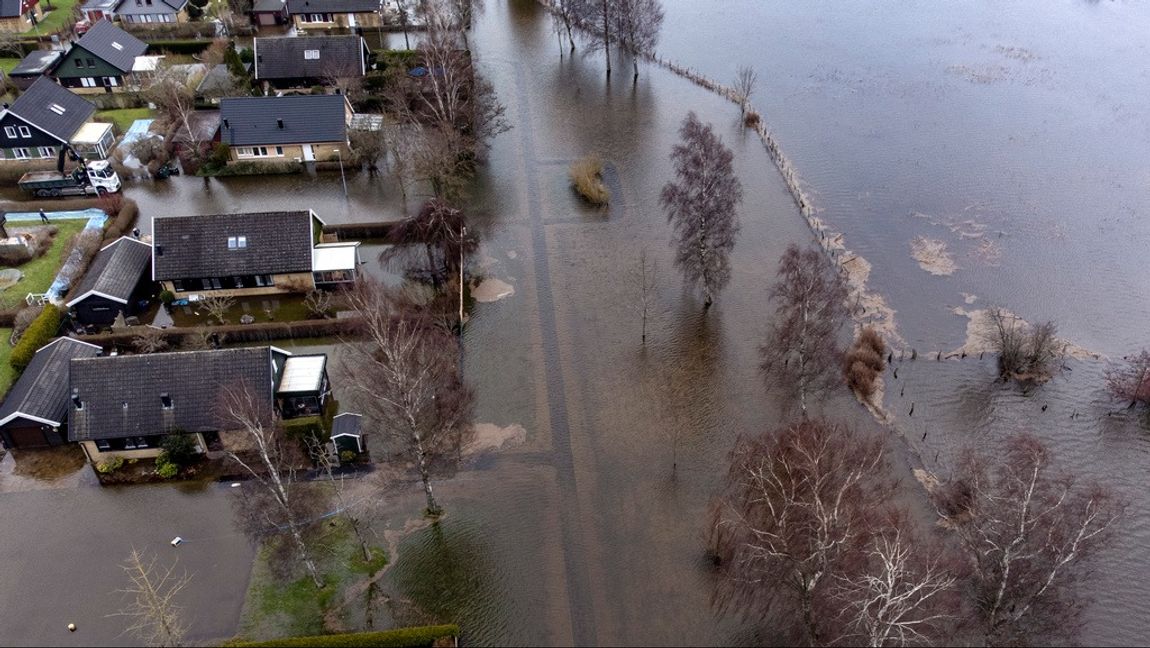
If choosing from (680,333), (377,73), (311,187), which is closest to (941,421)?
(680,333)

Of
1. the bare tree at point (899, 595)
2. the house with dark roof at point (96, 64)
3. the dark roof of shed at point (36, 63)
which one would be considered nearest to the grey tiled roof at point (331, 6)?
the house with dark roof at point (96, 64)

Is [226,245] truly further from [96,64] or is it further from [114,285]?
[96,64]

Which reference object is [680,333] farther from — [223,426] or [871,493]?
[223,426]

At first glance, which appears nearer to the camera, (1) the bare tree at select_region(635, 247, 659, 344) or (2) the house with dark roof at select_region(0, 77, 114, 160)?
(1) the bare tree at select_region(635, 247, 659, 344)

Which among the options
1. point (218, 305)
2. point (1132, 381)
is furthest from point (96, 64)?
point (1132, 381)

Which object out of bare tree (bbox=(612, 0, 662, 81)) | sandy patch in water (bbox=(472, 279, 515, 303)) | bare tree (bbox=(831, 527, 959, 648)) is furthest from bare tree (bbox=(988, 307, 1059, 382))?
bare tree (bbox=(612, 0, 662, 81))

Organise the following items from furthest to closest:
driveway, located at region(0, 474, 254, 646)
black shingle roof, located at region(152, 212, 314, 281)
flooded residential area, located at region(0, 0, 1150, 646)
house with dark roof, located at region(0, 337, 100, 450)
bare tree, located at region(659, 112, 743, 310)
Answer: black shingle roof, located at region(152, 212, 314, 281), bare tree, located at region(659, 112, 743, 310), house with dark roof, located at region(0, 337, 100, 450), driveway, located at region(0, 474, 254, 646), flooded residential area, located at region(0, 0, 1150, 646)

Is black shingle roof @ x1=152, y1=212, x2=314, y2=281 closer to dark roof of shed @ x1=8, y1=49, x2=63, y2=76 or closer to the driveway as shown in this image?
the driveway
